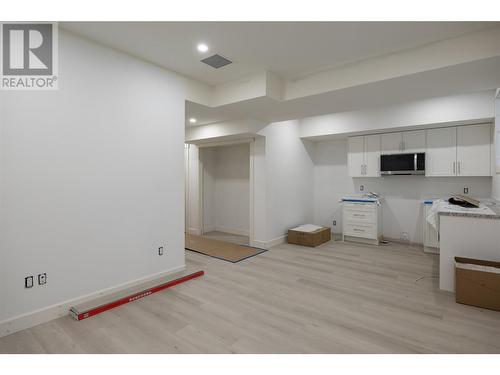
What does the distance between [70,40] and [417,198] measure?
586 cm

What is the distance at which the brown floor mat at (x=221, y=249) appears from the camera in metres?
4.47

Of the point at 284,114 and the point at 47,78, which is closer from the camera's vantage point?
the point at 47,78

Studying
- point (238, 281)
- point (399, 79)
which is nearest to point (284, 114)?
point (399, 79)

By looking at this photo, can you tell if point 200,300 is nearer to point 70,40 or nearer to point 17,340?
point 17,340

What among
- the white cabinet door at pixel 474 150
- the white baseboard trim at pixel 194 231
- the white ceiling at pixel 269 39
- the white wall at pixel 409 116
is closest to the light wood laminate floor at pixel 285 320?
the white cabinet door at pixel 474 150

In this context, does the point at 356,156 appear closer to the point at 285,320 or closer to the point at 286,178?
the point at 286,178

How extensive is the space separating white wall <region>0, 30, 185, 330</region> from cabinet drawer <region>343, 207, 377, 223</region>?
345 cm

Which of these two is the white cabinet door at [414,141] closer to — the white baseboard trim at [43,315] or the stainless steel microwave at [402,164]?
the stainless steel microwave at [402,164]

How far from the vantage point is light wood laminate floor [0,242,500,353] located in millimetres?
2031

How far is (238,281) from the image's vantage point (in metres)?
3.37

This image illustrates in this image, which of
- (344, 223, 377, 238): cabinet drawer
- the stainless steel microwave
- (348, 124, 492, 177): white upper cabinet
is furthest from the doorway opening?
the stainless steel microwave

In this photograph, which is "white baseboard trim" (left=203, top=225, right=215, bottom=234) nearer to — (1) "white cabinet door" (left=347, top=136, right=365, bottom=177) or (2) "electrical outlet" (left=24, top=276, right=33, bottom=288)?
(1) "white cabinet door" (left=347, top=136, right=365, bottom=177)

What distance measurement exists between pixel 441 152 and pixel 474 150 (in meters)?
0.44

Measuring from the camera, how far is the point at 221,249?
16.2ft
